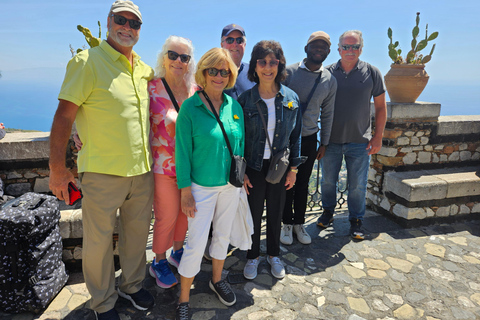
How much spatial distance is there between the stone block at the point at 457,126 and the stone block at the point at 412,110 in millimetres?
187

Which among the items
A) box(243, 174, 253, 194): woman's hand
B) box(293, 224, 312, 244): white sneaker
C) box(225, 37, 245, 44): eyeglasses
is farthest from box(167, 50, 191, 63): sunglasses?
box(293, 224, 312, 244): white sneaker

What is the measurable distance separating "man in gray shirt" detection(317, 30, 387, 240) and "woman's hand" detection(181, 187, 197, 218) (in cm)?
220

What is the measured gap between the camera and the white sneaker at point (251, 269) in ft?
10.4


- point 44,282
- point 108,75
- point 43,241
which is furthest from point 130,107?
point 44,282

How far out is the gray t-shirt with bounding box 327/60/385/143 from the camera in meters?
3.69

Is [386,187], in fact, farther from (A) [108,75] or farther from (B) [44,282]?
(B) [44,282]

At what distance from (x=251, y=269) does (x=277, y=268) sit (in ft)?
0.91

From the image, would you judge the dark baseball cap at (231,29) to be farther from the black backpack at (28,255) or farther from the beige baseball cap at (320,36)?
the black backpack at (28,255)

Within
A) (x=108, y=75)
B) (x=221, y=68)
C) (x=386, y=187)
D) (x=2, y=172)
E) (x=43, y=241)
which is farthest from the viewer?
(x=386, y=187)

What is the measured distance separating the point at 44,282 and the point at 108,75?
1.93m

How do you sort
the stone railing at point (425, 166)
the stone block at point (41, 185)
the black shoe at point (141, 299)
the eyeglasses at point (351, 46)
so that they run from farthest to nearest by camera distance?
the stone railing at point (425, 166)
the stone block at point (41, 185)
the eyeglasses at point (351, 46)
the black shoe at point (141, 299)

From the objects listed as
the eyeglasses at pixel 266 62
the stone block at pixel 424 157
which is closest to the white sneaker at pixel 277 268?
the eyeglasses at pixel 266 62

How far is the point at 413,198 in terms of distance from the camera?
14.2ft

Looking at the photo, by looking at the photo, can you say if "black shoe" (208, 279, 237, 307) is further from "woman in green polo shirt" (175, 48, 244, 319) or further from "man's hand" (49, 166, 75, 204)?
"man's hand" (49, 166, 75, 204)
